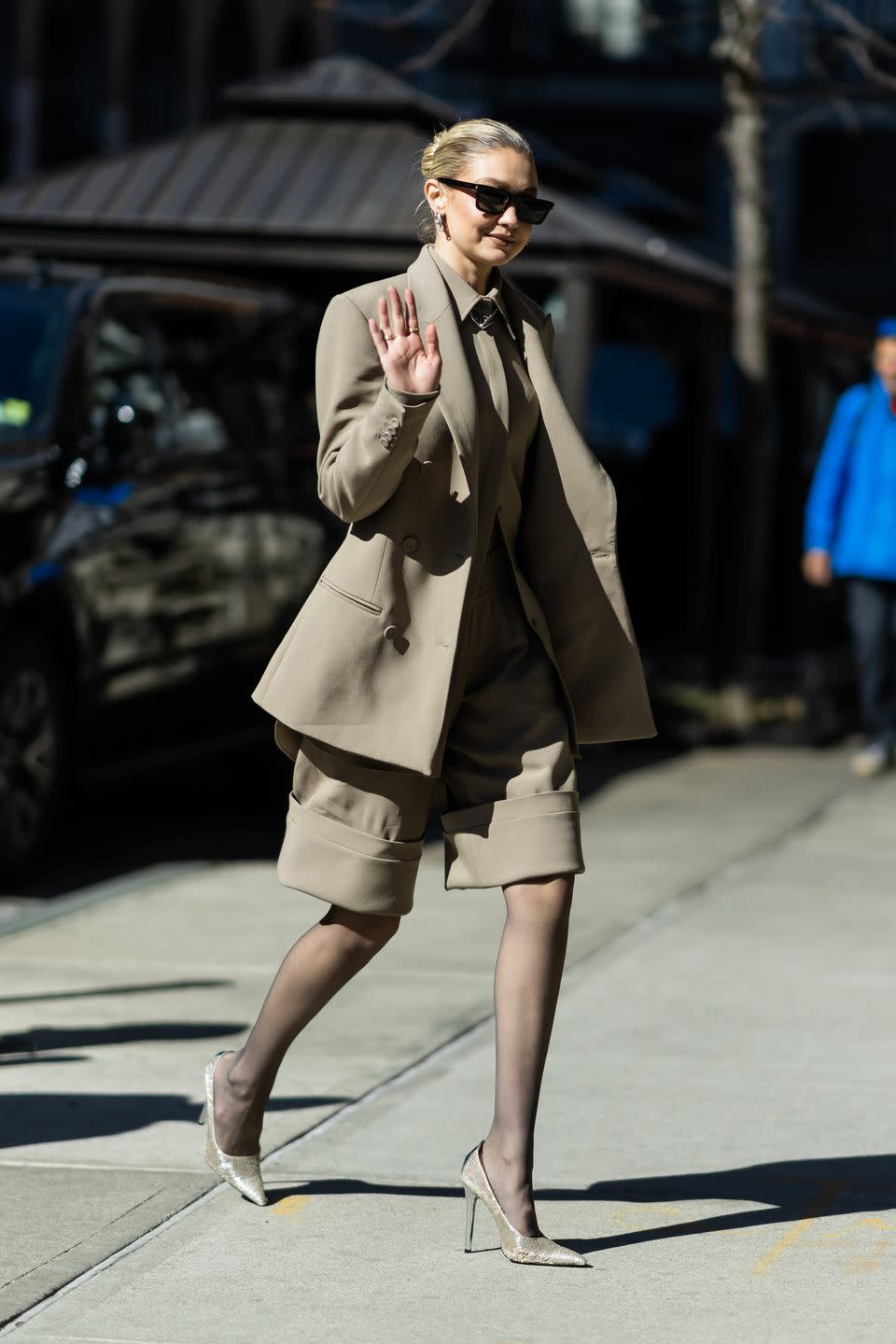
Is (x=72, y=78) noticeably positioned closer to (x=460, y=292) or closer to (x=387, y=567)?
(x=460, y=292)

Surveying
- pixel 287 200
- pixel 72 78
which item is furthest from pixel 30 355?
pixel 72 78

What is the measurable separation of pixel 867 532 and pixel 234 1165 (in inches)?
271

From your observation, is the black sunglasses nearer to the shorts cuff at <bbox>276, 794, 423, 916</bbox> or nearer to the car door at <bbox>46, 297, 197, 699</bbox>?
the shorts cuff at <bbox>276, 794, 423, 916</bbox>

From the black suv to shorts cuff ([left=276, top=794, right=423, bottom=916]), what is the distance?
343cm

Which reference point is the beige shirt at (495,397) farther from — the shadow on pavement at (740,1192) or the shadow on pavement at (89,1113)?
the shadow on pavement at (89,1113)

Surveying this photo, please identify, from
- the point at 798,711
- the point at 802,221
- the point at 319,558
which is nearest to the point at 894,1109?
the point at 319,558

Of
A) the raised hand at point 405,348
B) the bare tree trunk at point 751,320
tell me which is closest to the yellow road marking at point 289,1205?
the raised hand at point 405,348

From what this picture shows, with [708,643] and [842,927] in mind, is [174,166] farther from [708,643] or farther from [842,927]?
[842,927]

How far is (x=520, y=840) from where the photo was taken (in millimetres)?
4023

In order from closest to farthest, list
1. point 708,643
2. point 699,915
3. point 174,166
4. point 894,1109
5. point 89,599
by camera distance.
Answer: point 894,1109 < point 699,915 < point 89,599 < point 174,166 < point 708,643

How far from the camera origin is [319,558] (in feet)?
31.0

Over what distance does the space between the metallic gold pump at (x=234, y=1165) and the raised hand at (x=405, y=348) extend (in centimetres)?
128

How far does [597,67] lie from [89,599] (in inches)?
1854

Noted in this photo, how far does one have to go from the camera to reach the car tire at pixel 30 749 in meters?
7.50
